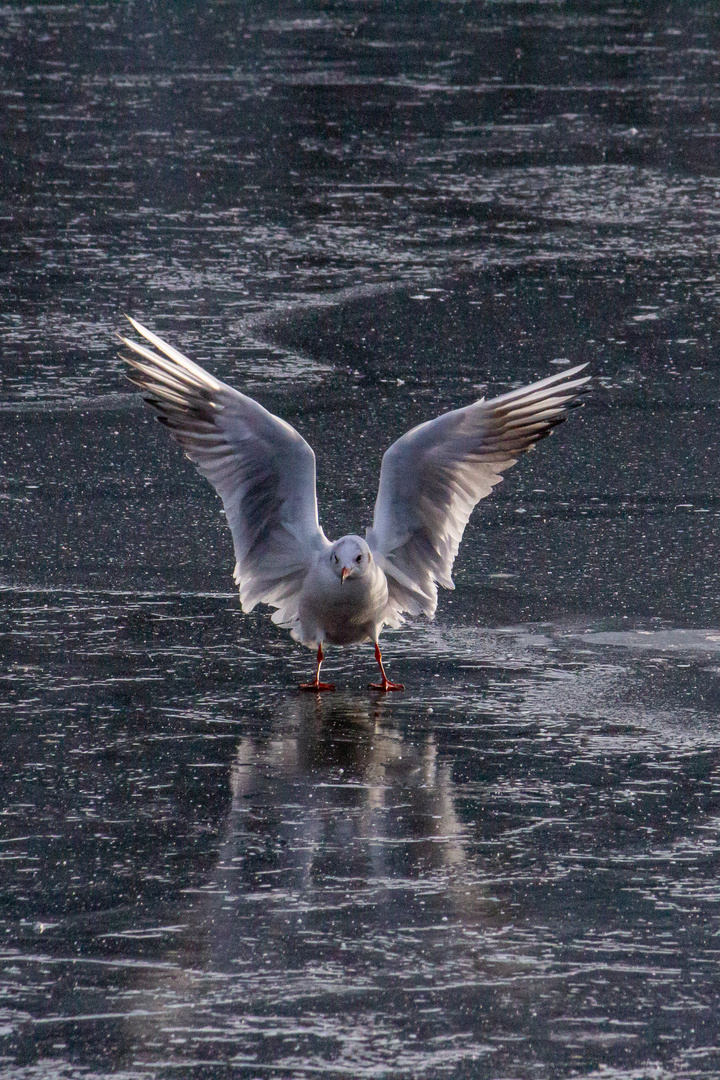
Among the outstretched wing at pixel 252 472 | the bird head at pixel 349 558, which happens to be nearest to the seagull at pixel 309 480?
the outstretched wing at pixel 252 472

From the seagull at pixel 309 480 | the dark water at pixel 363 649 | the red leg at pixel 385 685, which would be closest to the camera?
the dark water at pixel 363 649

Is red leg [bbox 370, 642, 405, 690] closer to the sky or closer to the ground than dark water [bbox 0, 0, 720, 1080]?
closer to the ground

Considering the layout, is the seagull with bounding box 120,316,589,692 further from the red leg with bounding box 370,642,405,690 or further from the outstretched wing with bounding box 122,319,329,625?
the red leg with bounding box 370,642,405,690

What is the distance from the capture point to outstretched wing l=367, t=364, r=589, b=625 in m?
5.96

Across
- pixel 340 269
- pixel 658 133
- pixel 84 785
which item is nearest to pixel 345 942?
pixel 84 785

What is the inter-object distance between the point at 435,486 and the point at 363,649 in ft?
1.91

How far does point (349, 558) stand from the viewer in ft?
18.0

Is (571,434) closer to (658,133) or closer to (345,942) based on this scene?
(345,942)

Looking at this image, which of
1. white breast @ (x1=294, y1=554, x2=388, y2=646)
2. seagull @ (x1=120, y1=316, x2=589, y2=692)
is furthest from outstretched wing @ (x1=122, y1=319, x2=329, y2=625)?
white breast @ (x1=294, y1=554, x2=388, y2=646)

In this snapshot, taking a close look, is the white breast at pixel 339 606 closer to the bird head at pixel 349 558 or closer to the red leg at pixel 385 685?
the bird head at pixel 349 558

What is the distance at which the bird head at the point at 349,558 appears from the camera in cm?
550

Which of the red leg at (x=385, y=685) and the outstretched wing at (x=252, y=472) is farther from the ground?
the outstretched wing at (x=252, y=472)

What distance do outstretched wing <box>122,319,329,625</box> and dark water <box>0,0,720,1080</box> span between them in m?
0.20

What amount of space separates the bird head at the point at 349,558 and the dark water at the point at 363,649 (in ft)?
1.09
